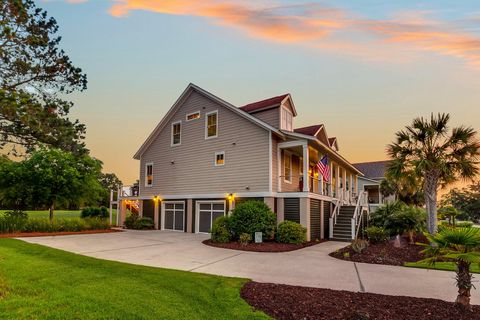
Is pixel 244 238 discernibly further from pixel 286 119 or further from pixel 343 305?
pixel 343 305

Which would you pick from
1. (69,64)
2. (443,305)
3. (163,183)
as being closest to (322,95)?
(163,183)

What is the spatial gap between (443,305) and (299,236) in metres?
8.91

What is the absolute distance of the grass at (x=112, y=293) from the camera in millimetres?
4453

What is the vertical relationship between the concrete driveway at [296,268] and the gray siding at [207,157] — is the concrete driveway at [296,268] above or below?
below

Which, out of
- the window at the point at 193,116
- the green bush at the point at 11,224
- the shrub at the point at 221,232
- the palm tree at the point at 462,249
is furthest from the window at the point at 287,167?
the green bush at the point at 11,224

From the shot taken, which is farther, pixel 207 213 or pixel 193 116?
pixel 193 116

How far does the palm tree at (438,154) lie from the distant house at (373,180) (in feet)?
62.7

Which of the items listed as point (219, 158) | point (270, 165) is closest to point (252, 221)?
point (270, 165)

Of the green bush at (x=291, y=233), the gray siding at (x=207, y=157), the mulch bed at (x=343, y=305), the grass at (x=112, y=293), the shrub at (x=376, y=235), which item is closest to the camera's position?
the grass at (x=112, y=293)

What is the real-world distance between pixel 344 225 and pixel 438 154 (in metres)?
6.57

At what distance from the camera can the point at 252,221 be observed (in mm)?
14180

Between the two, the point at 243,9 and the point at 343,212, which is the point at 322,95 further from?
the point at 243,9

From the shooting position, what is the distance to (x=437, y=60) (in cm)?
1413

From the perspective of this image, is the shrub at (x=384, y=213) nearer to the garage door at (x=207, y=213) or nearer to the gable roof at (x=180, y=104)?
the gable roof at (x=180, y=104)
